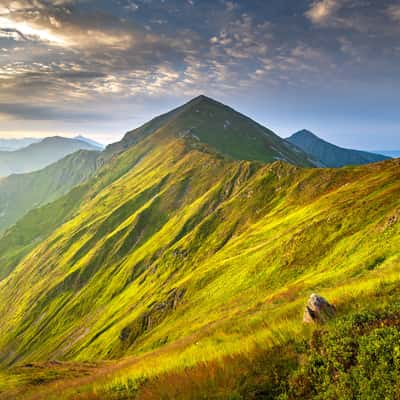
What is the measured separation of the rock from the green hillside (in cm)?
49

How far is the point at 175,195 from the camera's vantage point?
190m

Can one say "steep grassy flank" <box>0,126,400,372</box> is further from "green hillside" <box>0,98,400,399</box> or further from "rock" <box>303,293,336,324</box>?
"rock" <box>303,293,336,324</box>

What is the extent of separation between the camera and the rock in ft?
38.3

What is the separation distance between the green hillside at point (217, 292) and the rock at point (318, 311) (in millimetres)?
493

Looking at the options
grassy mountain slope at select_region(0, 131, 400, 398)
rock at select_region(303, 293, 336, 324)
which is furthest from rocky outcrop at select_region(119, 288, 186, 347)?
rock at select_region(303, 293, 336, 324)

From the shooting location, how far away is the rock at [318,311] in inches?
460

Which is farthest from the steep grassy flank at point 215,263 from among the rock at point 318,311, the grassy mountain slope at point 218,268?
the rock at point 318,311

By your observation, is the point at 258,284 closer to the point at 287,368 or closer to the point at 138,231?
the point at 287,368

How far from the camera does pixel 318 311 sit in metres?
11.8

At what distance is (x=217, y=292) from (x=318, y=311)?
151ft

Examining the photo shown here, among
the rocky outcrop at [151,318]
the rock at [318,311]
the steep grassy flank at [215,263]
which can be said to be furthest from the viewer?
the rocky outcrop at [151,318]

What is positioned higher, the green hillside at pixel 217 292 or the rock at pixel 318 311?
the rock at pixel 318 311

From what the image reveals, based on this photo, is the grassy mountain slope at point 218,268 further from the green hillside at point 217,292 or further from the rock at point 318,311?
→ the rock at point 318,311

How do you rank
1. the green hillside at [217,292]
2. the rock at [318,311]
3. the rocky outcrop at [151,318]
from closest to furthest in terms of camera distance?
1. the green hillside at [217,292]
2. the rock at [318,311]
3. the rocky outcrop at [151,318]
